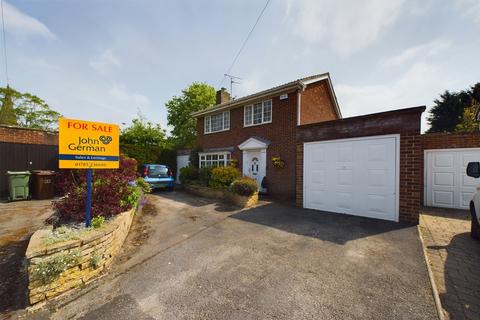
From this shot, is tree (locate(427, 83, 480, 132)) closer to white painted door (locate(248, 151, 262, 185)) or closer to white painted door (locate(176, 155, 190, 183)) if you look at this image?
white painted door (locate(248, 151, 262, 185))

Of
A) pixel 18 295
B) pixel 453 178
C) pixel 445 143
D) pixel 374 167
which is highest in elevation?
pixel 445 143

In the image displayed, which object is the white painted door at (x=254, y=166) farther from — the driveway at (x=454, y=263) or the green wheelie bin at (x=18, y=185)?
the green wheelie bin at (x=18, y=185)

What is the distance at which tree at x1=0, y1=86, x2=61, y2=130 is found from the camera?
2395 cm

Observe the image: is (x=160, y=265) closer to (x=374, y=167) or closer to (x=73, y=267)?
(x=73, y=267)

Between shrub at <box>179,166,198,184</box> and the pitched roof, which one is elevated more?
the pitched roof

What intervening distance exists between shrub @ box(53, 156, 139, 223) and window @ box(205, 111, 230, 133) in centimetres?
828

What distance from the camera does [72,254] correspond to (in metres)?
2.92

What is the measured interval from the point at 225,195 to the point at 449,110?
2664 centimetres

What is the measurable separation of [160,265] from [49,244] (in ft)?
5.36

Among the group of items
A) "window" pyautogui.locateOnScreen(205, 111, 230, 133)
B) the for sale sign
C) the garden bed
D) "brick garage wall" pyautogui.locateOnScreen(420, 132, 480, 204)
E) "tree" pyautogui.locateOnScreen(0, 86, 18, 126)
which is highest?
"tree" pyautogui.locateOnScreen(0, 86, 18, 126)

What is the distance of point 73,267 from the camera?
2959 mm

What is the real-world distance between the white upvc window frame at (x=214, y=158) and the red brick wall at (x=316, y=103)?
4.99 metres

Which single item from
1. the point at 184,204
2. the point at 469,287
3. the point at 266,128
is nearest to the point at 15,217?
the point at 184,204

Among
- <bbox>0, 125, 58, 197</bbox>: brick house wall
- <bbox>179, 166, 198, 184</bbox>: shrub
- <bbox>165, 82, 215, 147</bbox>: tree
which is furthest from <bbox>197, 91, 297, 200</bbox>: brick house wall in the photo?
<bbox>165, 82, 215, 147</bbox>: tree
